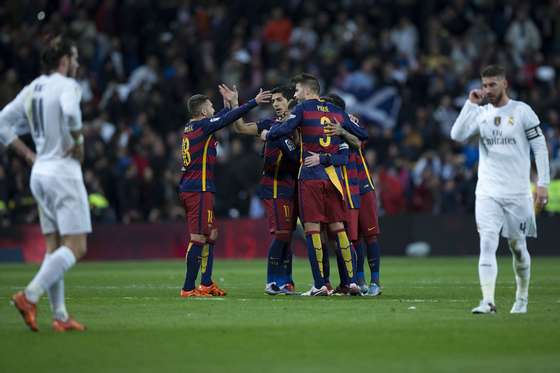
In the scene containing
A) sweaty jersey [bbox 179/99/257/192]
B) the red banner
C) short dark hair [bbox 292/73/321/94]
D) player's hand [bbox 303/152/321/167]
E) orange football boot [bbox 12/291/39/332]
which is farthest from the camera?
the red banner

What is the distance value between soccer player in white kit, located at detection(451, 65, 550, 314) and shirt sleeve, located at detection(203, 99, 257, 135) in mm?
2865

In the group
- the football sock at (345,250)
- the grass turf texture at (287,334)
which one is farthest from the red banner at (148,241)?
the football sock at (345,250)

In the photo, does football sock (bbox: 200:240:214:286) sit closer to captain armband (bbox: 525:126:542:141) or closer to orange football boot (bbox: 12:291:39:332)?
captain armband (bbox: 525:126:542:141)

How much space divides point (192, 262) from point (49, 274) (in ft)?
15.3

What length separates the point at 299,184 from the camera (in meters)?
14.2

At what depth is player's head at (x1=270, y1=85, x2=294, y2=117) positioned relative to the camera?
1482 centimetres

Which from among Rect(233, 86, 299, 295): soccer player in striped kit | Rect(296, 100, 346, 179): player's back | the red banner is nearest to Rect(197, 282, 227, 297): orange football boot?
Rect(233, 86, 299, 295): soccer player in striped kit

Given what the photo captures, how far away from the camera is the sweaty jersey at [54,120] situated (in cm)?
1001

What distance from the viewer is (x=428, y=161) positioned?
27.4 meters

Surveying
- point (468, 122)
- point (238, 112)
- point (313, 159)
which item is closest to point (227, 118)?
point (238, 112)

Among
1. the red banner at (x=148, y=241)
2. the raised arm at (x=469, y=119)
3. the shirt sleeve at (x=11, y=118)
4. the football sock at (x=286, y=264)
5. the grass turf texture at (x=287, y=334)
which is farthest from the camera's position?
the red banner at (x=148, y=241)

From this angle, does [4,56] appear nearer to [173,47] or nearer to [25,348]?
[173,47]

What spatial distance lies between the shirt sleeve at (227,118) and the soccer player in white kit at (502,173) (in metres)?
2.86

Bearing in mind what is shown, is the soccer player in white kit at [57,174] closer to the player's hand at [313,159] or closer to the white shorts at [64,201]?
the white shorts at [64,201]
